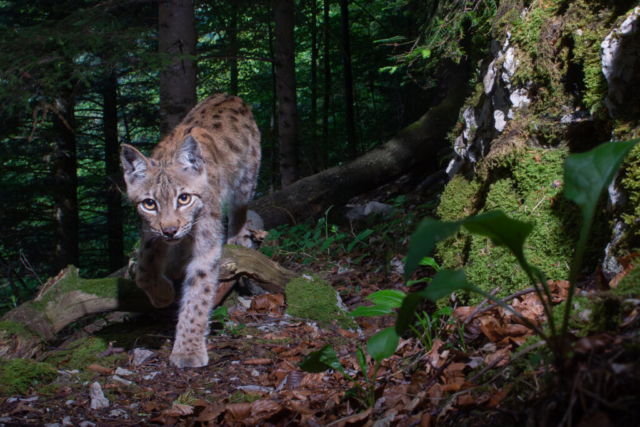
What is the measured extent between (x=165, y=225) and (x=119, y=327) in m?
1.66

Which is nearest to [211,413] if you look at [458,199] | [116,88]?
[458,199]

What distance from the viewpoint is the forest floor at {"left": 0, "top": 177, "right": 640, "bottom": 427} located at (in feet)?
4.84

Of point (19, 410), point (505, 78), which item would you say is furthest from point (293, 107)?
point (19, 410)

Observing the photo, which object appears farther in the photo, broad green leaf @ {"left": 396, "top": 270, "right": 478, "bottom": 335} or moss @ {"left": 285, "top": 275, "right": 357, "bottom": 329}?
moss @ {"left": 285, "top": 275, "right": 357, "bottom": 329}

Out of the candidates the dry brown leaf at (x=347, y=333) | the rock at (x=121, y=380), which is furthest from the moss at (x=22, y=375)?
the dry brown leaf at (x=347, y=333)

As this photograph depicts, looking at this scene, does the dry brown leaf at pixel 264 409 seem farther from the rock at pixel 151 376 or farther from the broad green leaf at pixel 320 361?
the rock at pixel 151 376

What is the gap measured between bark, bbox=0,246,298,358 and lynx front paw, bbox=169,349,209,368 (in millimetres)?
924

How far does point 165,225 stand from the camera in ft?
12.8

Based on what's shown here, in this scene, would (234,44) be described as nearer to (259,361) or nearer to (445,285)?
(259,361)

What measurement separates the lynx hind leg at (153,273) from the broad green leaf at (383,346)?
2690 millimetres

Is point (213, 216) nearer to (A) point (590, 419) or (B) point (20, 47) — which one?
(A) point (590, 419)

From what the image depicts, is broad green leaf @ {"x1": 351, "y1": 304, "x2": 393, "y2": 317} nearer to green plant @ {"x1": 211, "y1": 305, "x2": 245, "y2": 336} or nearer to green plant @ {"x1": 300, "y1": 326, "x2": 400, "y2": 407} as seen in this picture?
green plant @ {"x1": 300, "y1": 326, "x2": 400, "y2": 407}

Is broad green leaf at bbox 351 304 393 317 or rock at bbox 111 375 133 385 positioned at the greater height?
broad green leaf at bbox 351 304 393 317

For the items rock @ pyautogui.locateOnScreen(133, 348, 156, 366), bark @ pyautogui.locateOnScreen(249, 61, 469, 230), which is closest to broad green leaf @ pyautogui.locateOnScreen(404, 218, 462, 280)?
rock @ pyautogui.locateOnScreen(133, 348, 156, 366)
